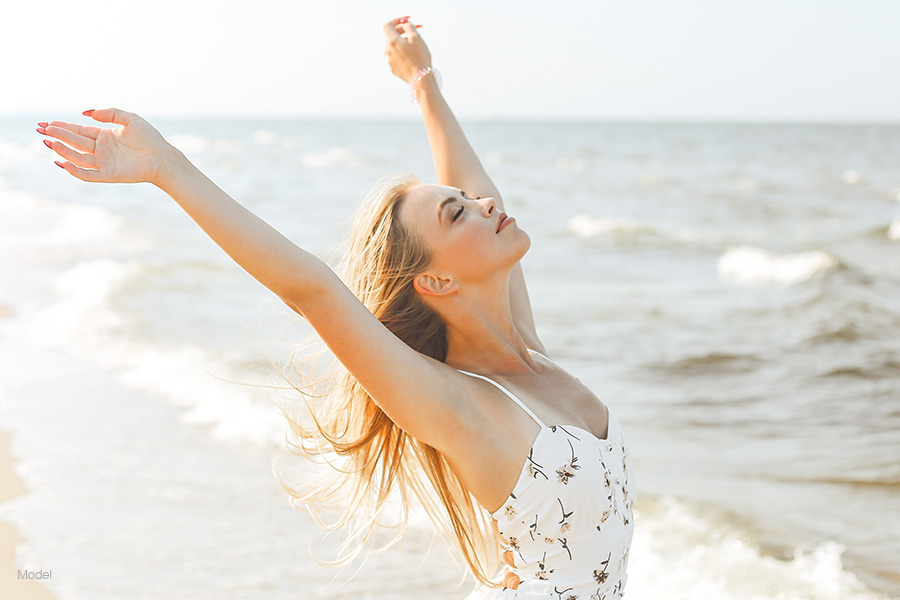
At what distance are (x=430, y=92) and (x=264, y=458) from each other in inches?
118

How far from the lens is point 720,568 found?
4.21 metres

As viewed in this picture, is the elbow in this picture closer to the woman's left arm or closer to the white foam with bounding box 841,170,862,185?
the woman's left arm

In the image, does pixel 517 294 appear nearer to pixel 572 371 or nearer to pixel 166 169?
pixel 166 169

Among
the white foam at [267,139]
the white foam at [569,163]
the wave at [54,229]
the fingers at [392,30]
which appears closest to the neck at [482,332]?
the fingers at [392,30]

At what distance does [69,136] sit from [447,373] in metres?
1.06

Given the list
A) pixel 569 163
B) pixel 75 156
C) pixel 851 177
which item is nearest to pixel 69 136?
pixel 75 156

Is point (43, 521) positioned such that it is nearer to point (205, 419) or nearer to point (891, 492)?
point (205, 419)

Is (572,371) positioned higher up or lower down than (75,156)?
lower down

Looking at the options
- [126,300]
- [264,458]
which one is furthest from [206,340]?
[264,458]

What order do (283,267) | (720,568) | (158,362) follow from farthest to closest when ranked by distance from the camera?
(158,362) → (720,568) → (283,267)

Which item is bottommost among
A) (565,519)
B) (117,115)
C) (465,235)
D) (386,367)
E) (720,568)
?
(720,568)

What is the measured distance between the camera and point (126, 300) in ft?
31.7

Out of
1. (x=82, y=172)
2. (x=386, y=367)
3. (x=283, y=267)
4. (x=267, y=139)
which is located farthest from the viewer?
(x=267, y=139)

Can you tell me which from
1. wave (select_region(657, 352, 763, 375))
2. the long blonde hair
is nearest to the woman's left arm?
the long blonde hair
